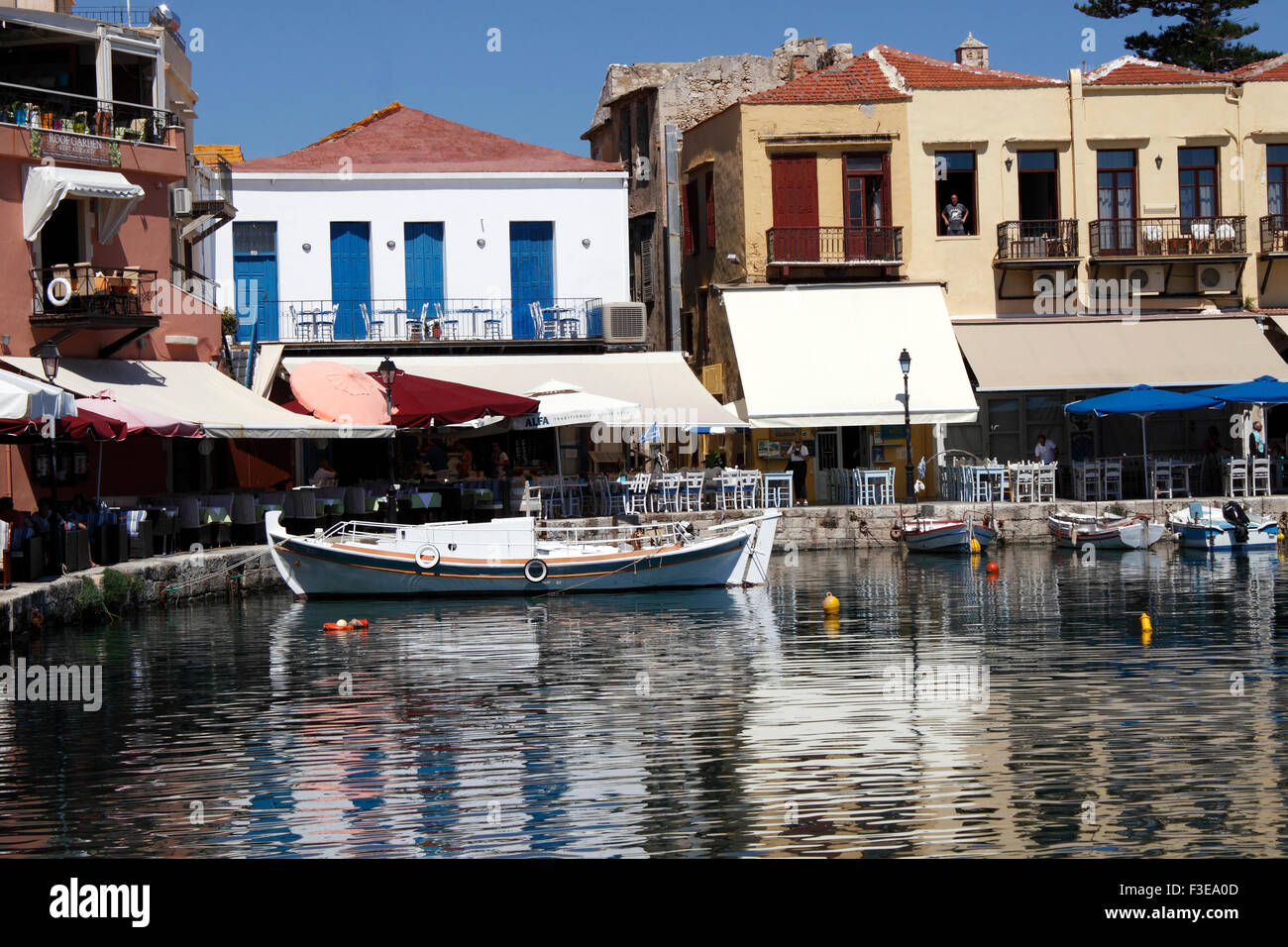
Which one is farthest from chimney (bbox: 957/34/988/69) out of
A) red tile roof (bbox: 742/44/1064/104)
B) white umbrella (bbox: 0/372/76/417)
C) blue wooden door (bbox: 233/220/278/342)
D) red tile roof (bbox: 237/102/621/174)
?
white umbrella (bbox: 0/372/76/417)

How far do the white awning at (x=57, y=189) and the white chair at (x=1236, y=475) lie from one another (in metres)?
22.4

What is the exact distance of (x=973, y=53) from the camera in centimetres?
4144

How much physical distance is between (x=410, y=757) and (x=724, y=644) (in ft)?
22.5

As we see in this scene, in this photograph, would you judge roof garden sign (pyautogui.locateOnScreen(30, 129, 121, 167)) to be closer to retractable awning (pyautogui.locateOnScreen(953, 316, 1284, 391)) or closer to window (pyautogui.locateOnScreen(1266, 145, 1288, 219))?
retractable awning (pyautogui.locateOnScreen(953, 316, 1284, 391))

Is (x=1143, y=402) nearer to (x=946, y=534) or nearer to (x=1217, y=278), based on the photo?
(x=946, y=534)

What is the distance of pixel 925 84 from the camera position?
117ft

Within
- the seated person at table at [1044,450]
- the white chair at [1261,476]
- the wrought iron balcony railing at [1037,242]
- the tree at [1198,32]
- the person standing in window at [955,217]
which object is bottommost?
the white chair at [1261,476]

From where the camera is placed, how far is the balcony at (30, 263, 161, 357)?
25844 millimetres

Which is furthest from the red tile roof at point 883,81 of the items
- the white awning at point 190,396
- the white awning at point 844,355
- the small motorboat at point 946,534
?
the white awning at point 190,396

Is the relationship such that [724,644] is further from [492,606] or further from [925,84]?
[925,84]

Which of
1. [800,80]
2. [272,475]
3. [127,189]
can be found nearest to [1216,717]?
[127,189]

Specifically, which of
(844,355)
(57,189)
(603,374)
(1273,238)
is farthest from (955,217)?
(57,189)

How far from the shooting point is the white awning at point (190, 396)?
24.9 meters

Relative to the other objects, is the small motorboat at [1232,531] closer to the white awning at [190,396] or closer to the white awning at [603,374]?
the white awning at [603,374]
